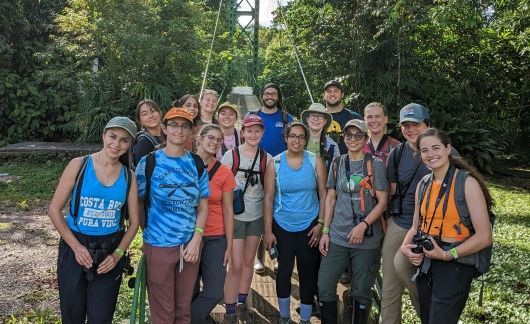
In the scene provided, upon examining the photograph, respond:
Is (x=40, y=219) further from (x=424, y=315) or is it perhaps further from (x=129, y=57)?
(x=424, y=315)

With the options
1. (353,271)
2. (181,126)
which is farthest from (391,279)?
(181,126)

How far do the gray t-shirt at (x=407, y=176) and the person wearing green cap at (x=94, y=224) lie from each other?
1.71 metres

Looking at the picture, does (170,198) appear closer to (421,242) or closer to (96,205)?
(96,205)

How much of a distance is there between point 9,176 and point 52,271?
18.1 ft

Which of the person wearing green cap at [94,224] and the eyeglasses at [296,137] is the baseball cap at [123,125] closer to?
the person wearing green cap at [94,224]

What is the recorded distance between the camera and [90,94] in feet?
38.8

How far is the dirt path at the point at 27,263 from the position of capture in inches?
175

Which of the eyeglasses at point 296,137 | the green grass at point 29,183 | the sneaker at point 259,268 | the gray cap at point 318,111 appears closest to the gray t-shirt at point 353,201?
the eyeglasses at point 296,137

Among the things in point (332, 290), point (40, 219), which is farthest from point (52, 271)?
point (332, 290)

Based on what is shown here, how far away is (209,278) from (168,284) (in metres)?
0.32

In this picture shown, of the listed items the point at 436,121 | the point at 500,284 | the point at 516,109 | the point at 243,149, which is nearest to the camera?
the point at 243,149

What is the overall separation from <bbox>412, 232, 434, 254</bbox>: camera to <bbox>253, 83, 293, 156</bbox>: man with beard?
197 centimetres

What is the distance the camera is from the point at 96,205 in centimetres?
272

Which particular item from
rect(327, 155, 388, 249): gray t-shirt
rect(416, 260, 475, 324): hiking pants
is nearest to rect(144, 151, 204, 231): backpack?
rect(327, 155, 388, 249): gray t-shirt
